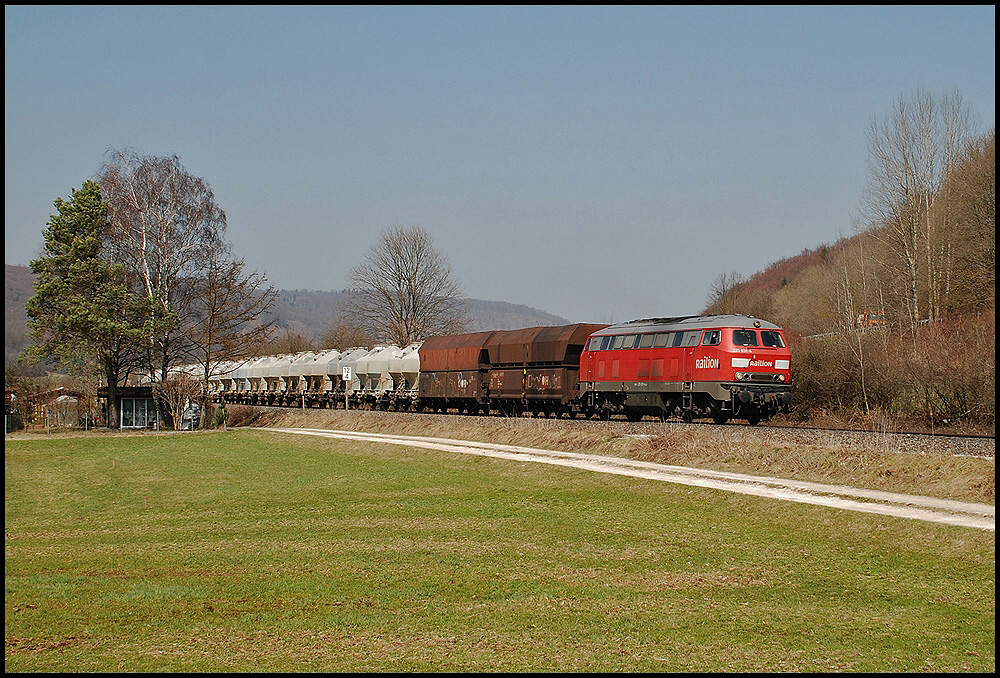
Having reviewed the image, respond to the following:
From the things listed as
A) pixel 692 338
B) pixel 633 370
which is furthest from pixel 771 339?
pixel 633 370

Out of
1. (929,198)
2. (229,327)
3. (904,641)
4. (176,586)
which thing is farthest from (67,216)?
(904,641)

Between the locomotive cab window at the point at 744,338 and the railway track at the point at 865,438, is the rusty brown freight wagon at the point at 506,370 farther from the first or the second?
the locomotive cab window at the point at 744,338

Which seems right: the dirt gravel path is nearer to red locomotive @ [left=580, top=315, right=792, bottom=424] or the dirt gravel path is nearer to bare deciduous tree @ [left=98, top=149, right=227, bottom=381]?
red locomotive @ [left=580, top=315, right=792, bottom=424]

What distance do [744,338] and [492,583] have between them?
18.7 meters

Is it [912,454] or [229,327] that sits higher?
[229,327]

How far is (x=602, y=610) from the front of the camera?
10305 millimetres

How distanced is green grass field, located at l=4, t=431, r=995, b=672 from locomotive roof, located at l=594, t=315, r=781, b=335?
10.1 m

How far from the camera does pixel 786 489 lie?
17859 mm

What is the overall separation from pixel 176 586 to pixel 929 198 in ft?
143

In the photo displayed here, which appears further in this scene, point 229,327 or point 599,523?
point 229,327

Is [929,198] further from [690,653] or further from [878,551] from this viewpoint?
[690,653]

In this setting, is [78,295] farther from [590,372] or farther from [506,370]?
[590,372]

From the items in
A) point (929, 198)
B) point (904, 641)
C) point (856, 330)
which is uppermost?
point (929, 198)

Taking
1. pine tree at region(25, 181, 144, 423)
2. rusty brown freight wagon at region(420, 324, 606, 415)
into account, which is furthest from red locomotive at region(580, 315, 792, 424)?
pine tree at region(25, 181, 144, 423)
